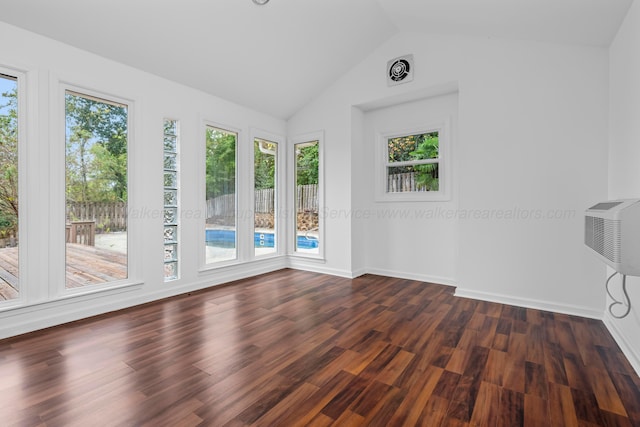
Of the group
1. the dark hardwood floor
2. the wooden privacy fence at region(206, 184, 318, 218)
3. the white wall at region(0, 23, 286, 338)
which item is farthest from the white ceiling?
the dark hardwood floor

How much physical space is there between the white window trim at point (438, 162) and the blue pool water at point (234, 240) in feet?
4.39

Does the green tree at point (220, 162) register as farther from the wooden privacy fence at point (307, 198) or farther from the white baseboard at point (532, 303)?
the white baseboard at point (532, 303)

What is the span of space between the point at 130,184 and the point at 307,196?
2.58 m

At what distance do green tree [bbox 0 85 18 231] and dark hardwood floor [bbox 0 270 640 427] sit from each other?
3.32 ft

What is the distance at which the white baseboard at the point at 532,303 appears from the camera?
3.07 m

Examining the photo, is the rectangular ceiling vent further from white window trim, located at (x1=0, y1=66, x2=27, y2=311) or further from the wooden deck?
white window trim, located at (x1=0, y1=66, x2=27, y2=311)

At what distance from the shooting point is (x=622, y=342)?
94.7 inches

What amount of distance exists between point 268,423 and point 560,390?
1676 millimetres

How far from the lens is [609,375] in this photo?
79.4 inches

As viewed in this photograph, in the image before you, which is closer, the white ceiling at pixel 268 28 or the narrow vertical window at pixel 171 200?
the white ceiling at pixel 268 28

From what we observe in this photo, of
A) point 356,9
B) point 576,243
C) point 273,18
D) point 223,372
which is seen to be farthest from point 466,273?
point 273,18

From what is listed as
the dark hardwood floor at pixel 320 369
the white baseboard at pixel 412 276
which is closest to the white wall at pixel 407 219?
the white baseboard at pixel 412 276

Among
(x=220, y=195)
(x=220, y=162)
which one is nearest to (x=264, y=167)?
(x=220, y=162)

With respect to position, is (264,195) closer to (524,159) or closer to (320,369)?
(320,369)
